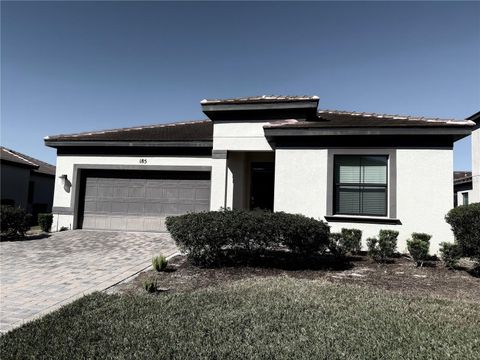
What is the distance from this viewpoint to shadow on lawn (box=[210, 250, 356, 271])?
7914mm

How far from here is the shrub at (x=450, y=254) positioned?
7.50 meters

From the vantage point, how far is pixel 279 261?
8266 mm

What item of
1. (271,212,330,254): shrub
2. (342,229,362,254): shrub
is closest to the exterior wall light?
(271,212,330,254): shrub

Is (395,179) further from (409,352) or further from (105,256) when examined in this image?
(105,256)

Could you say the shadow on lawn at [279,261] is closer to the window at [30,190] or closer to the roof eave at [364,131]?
the roof eave at [364,131]

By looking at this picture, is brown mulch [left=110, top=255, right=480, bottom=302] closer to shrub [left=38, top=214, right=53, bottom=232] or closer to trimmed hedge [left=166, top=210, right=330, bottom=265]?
trimmed hedge [left=166, top=210, right=330, bottom=265]

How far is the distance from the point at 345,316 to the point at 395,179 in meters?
6.02

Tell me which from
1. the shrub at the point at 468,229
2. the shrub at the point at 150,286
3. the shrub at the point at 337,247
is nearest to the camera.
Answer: the shrub at the point at 150,286

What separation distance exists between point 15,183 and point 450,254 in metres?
22.8

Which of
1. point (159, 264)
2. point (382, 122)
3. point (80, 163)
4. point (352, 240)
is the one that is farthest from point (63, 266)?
point (382, 122)

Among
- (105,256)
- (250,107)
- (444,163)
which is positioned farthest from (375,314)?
(250,107)

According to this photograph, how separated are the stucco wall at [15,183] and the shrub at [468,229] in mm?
22264

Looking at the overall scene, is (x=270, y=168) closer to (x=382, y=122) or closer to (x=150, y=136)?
(x=382, y=122)

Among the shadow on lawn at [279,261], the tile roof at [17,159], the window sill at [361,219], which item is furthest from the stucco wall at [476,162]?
the tile roof at [17,159]
